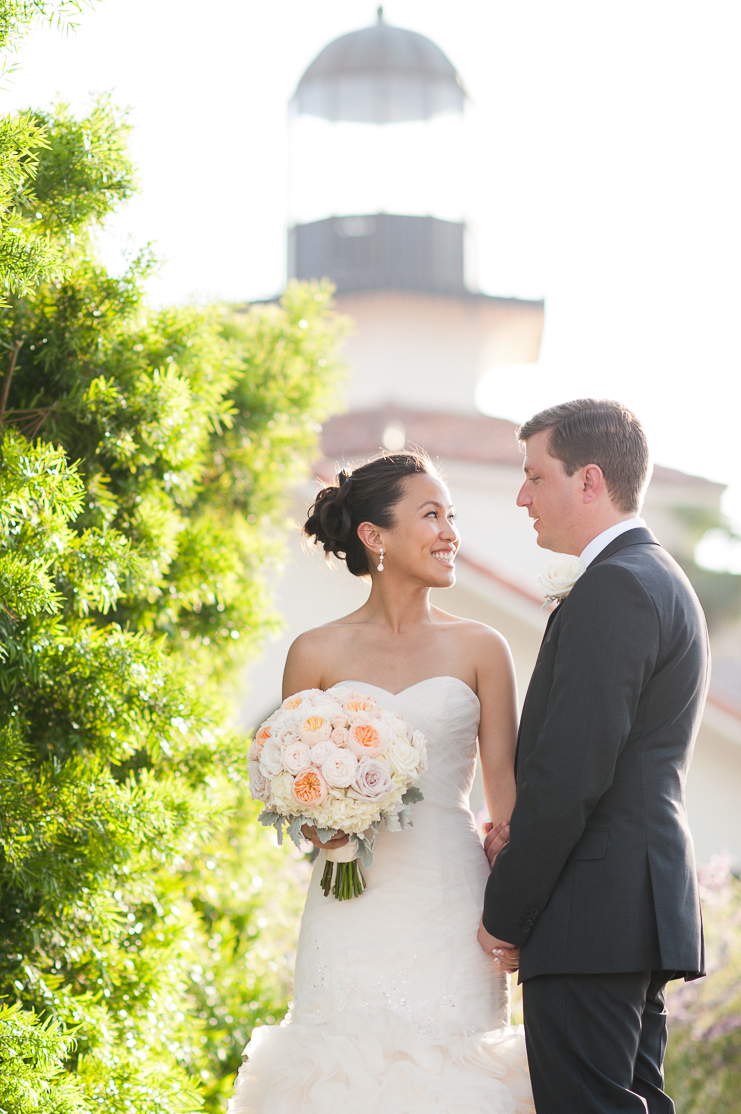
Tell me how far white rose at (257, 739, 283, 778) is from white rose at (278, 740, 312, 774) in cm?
4

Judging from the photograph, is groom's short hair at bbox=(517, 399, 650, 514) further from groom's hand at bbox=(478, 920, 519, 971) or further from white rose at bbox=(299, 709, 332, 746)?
groom's hand at bbox=(478, 920, 519, 971)

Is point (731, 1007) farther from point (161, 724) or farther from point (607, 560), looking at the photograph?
point (607, 560)

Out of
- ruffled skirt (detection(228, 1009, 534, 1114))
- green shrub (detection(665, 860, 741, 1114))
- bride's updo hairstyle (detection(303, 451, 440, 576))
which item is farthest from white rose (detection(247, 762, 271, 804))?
green shrub (detection(665, 860, 741, 1114))

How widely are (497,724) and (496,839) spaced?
40 cm

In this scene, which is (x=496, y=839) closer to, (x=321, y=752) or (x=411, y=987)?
(x=411, y=987)

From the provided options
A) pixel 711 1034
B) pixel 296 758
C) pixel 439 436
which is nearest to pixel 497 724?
pixel 296 758

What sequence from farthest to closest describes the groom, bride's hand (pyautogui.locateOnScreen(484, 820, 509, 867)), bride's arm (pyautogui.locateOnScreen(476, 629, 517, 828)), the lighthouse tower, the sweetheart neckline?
the lighthouse tower → the sweetheart neckline → bride's arm (pyautogui.locateOnScreen(476, 629, 517, 828)) → bride's hand (pyautogui.locateOnScreen(484, 820, 509, 867)) → the groom

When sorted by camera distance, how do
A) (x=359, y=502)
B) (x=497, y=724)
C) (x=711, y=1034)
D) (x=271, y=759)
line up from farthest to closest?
1. (x=711, y=1034)
2. (x=359, y=502)
3. (x=497, y=724)
4. (x=271, y=759)

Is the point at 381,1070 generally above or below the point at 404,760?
below

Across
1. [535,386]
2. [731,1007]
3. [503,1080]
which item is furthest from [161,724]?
[535,386]

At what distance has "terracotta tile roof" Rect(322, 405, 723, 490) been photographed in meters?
14.5

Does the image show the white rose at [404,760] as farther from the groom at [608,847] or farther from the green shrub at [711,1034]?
the green shrub at [711,1034]

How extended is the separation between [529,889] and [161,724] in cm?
185

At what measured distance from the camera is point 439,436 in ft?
50.2
